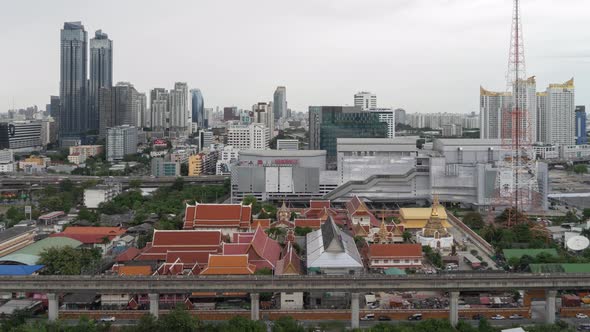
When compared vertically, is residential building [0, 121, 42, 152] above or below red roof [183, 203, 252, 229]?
above

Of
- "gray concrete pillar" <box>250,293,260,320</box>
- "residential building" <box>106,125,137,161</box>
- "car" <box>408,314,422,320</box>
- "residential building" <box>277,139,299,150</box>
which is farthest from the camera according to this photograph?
"residential building" <box>106,125,137,161</box>

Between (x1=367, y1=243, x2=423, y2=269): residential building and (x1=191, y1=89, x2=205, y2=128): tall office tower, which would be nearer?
(x1=367, y1=243, x2=423, y2=269): residential building

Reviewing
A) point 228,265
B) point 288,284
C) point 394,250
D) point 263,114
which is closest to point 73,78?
point 263,114

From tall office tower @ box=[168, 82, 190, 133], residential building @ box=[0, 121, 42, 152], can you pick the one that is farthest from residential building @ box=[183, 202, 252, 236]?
tall office tower @ box=[168, 82, 190, 133]

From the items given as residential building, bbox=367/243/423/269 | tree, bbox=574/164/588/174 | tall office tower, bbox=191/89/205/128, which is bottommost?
residential building, bbox=367/243/423/269

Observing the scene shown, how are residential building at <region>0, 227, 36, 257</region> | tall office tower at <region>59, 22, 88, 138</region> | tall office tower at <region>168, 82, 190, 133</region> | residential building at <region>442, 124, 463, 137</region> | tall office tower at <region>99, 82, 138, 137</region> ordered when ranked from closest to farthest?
residential building at <region>0, 227, 36, 257</region> → tall office tower at <region>99, 82, 138, 137</region> → tall office tower at <region>59, 22, 88, 138</region> → residential building at <region>442, 124, 463, 137</region> → tall office tower at <region>168, 82, 190, 133</region>

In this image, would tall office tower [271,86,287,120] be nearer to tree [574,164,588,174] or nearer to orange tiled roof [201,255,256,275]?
tree [574,164,588,174]

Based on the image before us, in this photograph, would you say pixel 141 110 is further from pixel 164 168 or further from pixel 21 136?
pixel 164 168

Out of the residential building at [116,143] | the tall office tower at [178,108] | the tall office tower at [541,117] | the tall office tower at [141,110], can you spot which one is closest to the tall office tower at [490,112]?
the tall office tower at [541,117]
